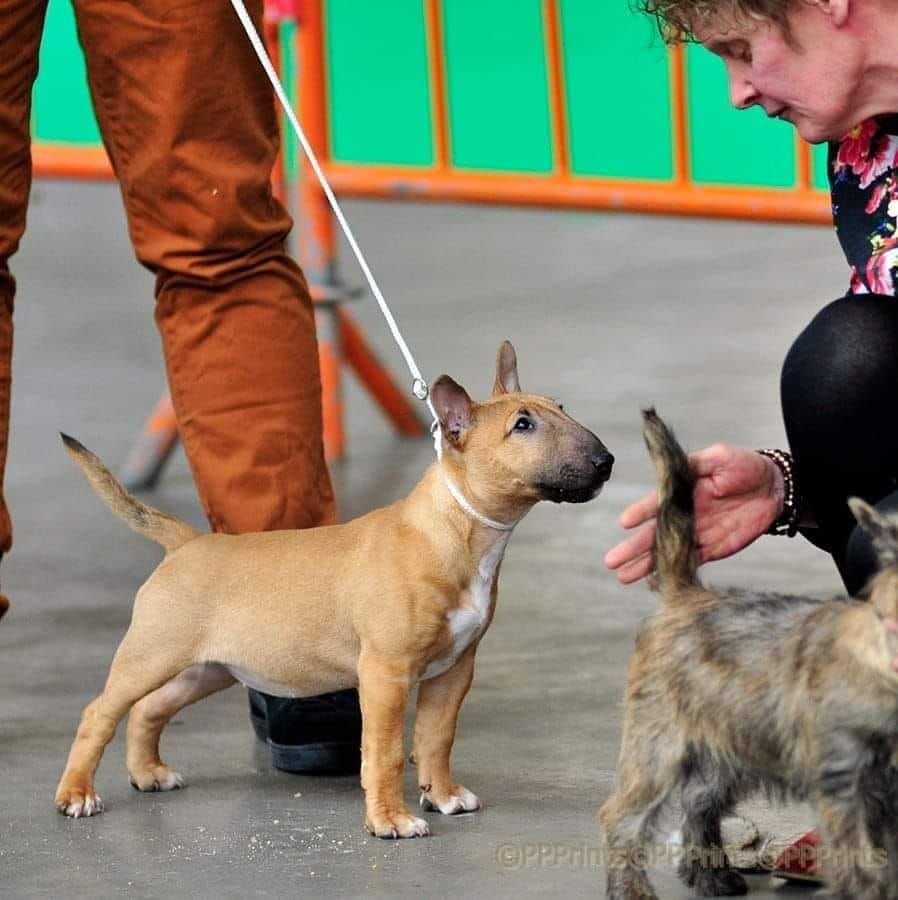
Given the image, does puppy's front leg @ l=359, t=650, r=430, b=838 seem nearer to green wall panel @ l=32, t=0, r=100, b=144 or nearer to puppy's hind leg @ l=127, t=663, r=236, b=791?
puppy's hind leg @ l=127, t=663, r=236, b=791

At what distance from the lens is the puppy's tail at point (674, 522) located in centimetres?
225

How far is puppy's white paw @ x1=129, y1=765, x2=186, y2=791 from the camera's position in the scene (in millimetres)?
2873

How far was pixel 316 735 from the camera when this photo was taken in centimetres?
293

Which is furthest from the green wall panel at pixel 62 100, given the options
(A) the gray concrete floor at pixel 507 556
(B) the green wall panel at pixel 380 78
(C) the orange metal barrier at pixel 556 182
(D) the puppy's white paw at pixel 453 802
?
(D) the puppy's white paw at pixel 453 802

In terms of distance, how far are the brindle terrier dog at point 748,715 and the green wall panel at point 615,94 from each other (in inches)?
115

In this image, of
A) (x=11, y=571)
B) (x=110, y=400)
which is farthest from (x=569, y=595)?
(x=110, y=400)

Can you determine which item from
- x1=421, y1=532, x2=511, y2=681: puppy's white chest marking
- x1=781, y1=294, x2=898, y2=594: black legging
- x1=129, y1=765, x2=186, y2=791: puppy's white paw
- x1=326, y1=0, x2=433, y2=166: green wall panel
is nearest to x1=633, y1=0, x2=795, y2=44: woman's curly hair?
x1=781, y1=294, x2=898, y2=594: black legging

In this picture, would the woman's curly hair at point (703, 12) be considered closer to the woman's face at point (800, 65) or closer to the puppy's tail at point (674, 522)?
the woman's face at point (800, 65)

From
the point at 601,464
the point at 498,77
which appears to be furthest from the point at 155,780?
the point at 498,77

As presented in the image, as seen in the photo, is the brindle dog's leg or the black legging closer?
the brindle dog's leg

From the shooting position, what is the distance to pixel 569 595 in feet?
12.8

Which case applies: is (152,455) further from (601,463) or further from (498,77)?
(601,463)

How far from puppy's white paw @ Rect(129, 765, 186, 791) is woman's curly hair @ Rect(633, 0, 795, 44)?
4.10 ft

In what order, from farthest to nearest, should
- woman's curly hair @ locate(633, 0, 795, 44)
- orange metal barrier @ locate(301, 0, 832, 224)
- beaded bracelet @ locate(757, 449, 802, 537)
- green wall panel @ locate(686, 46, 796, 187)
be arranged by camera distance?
green wall panel @ locate(686, 46, 796, 187), orange metal barrier @ locate(301, 0, 832, 224), beaded bracelet @ locate(757, 449, 802, 537), woman's curly hair @ locate(633, 0, 795, 44)
